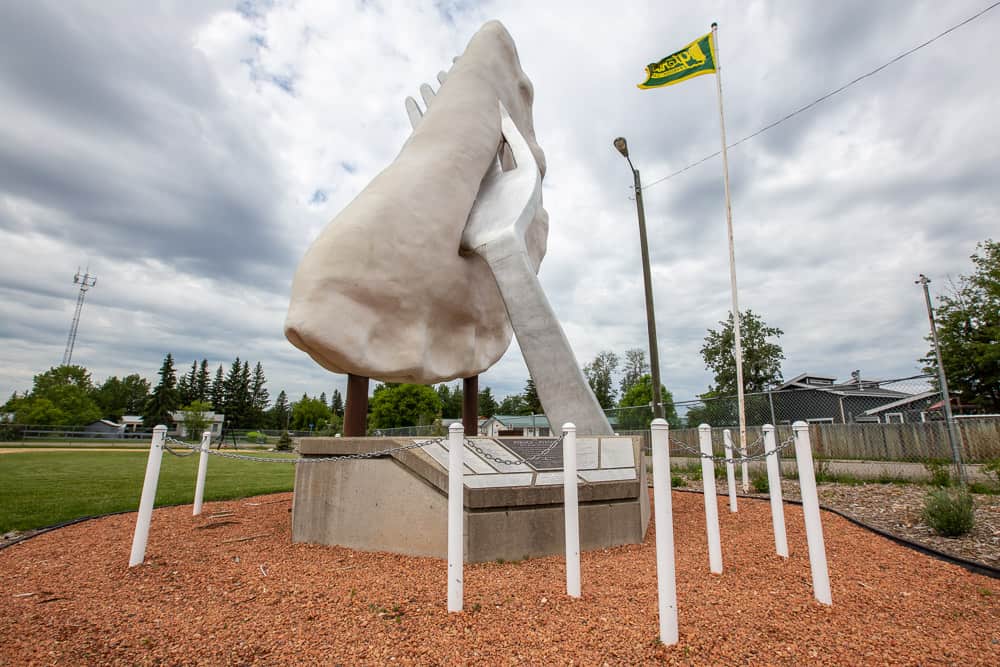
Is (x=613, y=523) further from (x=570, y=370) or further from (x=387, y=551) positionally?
(x=387, y=551)

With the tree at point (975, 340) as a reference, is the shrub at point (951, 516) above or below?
below

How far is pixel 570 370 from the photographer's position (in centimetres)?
671

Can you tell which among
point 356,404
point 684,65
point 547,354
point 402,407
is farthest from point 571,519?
point 402,407

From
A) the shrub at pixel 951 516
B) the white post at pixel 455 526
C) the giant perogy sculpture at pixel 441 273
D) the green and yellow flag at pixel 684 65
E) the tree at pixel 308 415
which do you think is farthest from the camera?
the tree at pixel 308 415

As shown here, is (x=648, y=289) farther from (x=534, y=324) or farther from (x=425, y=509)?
(x=425, y=509)

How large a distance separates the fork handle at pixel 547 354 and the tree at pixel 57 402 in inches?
2593

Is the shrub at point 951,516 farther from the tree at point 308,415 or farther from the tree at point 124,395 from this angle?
the tree at point 124,395

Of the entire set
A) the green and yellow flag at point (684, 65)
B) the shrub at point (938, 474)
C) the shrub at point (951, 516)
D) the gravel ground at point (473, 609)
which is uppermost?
the green and yellow flag at point (684, 65)

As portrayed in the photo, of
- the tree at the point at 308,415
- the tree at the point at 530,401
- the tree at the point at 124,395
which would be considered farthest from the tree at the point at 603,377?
the tree at the point at 124,395

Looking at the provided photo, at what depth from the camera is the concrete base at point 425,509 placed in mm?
4859

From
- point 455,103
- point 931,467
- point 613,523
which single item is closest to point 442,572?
point 613,523

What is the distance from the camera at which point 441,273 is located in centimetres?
725

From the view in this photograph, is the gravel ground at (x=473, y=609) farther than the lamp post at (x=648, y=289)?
No

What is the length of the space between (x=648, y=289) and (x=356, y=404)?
7.80 meters
